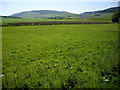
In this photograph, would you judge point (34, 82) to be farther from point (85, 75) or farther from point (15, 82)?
point (85, 75)

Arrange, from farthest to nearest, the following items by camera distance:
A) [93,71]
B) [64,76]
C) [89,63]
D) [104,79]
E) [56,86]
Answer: [89,63], [93,71], [64,76], [104,79], [56,86]

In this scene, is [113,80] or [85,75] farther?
[85,75]

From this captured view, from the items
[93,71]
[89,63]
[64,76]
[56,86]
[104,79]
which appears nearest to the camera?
[56,86]

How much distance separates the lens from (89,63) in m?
7.82

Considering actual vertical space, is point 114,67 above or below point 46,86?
above

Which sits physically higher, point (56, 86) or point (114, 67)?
point (114, 67)

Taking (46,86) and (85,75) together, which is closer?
(46,86)

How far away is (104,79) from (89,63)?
2.28 m

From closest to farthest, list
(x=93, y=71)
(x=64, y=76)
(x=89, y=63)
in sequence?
1. (x=64, y=76)
2. (x=93, y=71)
3. (x=89, y=63)

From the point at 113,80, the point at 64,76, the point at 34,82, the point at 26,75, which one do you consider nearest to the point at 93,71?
the point at 113,80

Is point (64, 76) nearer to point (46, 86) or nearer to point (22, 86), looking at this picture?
point (46, 86)

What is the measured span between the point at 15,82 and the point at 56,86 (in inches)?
91.9

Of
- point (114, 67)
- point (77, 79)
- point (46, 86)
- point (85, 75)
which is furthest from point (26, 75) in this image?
point (114, 67)

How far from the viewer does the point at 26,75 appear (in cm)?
638
